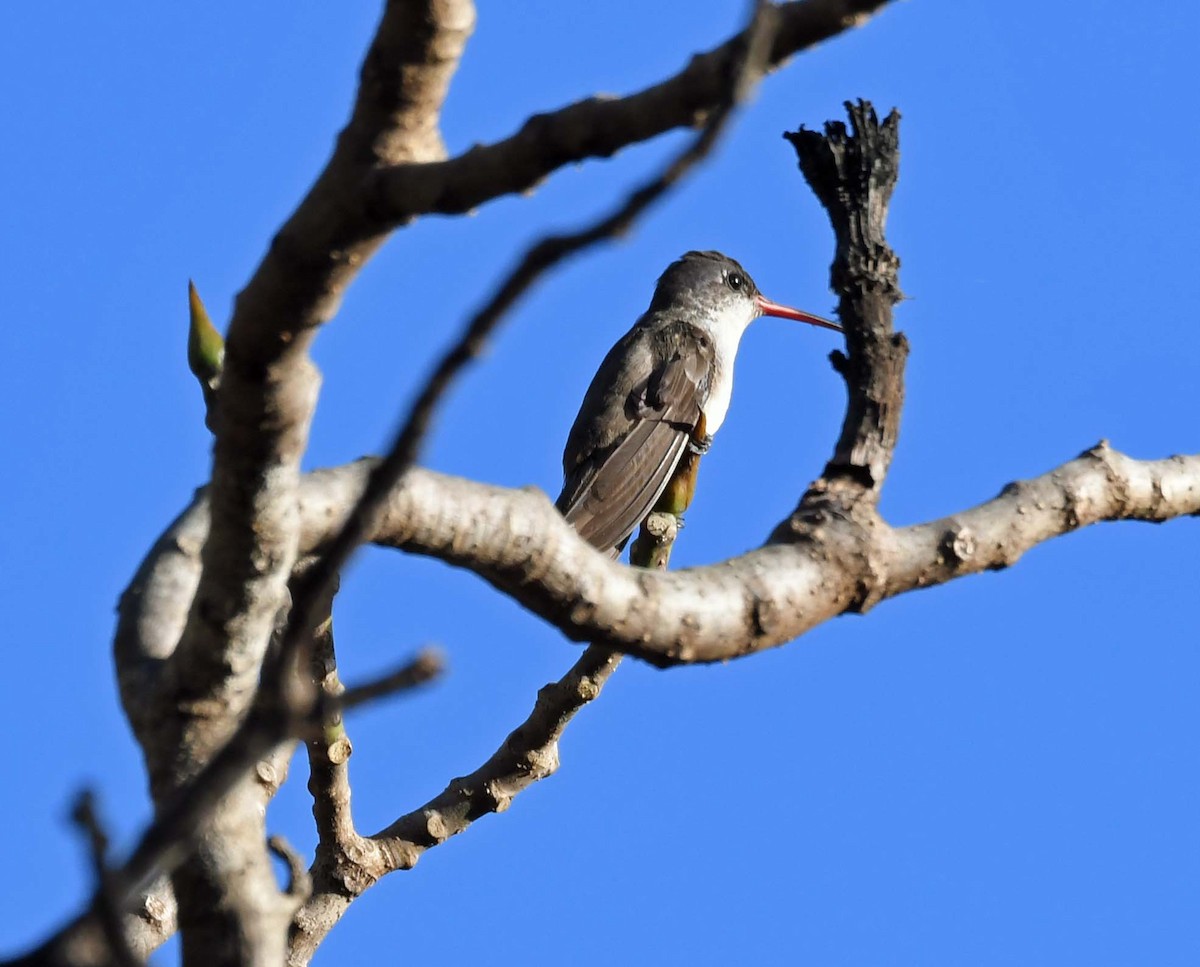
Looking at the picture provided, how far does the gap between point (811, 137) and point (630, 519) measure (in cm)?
451

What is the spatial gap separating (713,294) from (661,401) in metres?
1.62

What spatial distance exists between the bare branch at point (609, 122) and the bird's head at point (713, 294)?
8388mm

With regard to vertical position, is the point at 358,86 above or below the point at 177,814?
above

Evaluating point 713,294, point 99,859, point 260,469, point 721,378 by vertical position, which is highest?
point 713,294

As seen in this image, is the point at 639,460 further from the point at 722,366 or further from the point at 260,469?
the point at 260,469

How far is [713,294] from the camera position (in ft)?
36.4

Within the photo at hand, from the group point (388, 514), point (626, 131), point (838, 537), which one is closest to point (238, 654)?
point (388, 514)

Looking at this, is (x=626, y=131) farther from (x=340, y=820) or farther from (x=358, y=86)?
(x=340, y=820)

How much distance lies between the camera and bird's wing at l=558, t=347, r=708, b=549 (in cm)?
888

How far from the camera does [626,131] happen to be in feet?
8.20

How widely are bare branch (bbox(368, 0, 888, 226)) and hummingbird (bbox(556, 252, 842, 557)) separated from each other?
595 cm

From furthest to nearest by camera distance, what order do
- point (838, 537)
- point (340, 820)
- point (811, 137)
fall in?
point (340, 820) < point (811, 137) < point (838, 537)

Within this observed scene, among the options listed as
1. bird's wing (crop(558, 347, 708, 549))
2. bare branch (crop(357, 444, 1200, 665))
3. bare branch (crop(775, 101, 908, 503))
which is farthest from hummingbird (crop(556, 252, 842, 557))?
bare branch (crop(357, 444, 1200, 665))

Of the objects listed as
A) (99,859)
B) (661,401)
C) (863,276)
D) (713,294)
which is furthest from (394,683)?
(713,294)
